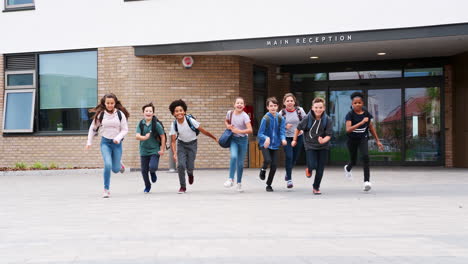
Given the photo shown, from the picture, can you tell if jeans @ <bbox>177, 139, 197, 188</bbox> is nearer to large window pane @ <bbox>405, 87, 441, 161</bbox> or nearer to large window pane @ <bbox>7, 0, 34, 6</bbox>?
large window pane @ <bbox>7, 0, 34, 6</bbox>

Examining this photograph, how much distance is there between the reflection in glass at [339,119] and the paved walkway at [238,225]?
8.59 m

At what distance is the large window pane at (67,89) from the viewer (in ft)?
64.7

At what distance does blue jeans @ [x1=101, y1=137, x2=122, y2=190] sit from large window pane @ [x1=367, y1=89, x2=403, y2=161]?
1152 cm

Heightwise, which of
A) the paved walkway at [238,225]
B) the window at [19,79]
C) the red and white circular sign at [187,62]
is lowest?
the paved walkway at [238,225]

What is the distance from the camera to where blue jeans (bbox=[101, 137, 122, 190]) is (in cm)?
1125

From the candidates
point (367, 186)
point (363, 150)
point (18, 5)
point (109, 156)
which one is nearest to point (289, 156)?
point (363, 150)

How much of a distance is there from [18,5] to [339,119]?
34.0 ft

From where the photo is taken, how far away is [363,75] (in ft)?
69.8

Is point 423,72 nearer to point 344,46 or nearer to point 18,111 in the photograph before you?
point 344,46

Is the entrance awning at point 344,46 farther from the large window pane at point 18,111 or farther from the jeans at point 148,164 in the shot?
the jeans at point 148,164

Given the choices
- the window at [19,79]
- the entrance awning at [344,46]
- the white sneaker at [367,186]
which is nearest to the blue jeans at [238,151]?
the white sneaker at [367,186]

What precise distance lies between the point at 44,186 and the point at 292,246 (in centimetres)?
908

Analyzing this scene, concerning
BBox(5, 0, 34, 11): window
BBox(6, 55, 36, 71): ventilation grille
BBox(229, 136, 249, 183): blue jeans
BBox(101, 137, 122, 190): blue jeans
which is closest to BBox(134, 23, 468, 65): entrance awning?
BBox(6, 55, 36, 71): ventilation grille

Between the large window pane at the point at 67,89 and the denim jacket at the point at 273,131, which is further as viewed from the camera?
the large window pane at the point at 67,89
